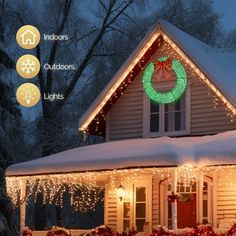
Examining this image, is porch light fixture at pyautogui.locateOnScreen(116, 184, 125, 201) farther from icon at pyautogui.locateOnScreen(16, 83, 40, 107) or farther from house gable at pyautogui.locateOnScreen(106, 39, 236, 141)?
icon at pyautogui.locateOnScreen(16, 83, 40, 107)

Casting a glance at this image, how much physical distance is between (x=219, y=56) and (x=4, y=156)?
1206 cm

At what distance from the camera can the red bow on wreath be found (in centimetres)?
2402

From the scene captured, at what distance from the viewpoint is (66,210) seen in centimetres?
4603

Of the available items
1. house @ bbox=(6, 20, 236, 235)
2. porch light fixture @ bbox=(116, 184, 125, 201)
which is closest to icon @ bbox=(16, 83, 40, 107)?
house @ bbox=(6, 20, 236, 235)

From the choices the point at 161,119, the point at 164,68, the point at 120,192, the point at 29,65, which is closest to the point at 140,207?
the point at 120,192

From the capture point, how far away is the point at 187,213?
890 inches

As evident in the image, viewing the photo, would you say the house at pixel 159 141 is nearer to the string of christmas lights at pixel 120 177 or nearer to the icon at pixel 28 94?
the string of christmas lights at pixel 120 177

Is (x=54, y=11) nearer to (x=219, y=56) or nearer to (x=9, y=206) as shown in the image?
(x=9, y=206)

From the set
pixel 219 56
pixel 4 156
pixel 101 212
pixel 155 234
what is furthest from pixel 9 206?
pixel 155 234

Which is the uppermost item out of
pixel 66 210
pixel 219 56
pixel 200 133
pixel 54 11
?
pixel 54 11

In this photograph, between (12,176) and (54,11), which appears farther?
(54,11)

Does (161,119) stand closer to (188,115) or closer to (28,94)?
(188,115)

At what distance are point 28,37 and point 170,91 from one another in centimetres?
1074

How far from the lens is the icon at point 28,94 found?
31.2 meters
